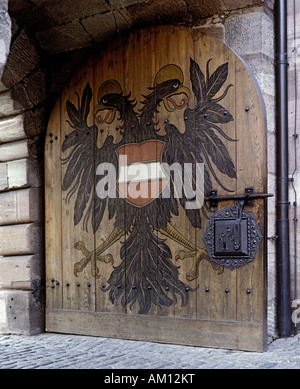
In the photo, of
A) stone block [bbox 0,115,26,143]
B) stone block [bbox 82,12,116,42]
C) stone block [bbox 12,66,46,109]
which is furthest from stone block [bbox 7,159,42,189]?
stone block [bbox 82,12,116,42]

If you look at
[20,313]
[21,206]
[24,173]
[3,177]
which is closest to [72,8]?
[24,173]

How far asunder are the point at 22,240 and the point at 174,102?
1512mm

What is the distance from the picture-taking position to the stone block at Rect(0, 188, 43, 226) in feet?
13.4

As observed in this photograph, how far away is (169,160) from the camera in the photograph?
3580 mm

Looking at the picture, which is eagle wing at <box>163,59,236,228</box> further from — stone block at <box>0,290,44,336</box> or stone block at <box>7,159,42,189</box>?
stone block at <box>0,290,44,336</box>

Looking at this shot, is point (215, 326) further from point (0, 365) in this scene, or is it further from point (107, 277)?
point (0, 365)

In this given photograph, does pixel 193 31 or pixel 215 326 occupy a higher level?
pixel 193 31

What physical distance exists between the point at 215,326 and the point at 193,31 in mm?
1837

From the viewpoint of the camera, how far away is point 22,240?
4.06 meters

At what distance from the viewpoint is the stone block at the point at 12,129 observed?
4016mm

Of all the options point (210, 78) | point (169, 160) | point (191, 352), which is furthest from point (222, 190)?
point (191, 352)

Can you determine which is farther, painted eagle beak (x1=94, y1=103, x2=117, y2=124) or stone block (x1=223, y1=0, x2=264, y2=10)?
painted eagle beak (x1=94, y1=103, x2=117, y2=124)

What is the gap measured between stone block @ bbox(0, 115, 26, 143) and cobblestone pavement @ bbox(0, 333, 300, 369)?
1.47m

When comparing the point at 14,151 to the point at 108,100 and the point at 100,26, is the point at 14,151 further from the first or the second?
the point at 100,26
